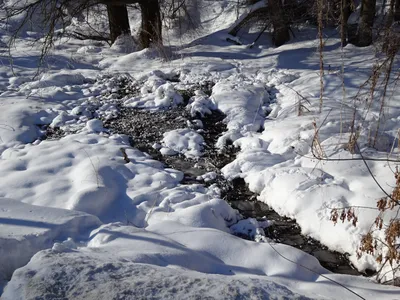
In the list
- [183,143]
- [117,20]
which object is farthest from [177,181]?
[117,20]

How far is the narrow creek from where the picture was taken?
12.7ft

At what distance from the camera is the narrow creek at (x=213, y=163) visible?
3.88 m

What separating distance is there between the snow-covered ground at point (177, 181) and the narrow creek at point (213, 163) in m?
0.10

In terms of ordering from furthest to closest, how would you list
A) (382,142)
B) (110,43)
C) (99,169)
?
(110,43) → (382,142) → (99,169)

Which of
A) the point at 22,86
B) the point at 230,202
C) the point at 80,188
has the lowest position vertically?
the point at 230,202

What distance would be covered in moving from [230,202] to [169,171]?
2.67 ft

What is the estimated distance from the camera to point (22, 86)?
739 centimetres

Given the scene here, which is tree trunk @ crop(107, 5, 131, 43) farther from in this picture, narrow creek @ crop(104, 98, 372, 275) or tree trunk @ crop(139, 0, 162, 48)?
narrow creek @ crop(104, 98, 372, 275)

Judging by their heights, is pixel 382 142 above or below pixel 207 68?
below

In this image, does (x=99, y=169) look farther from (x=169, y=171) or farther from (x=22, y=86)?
(x=22, y=86)

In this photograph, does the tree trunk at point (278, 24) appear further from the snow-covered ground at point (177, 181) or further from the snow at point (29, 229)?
the snow at point (29, 229)

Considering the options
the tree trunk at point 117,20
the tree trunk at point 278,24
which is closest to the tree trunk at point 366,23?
the tree trunk at point 278,24

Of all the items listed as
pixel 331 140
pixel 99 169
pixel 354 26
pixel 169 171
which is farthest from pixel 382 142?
pixel 354 26

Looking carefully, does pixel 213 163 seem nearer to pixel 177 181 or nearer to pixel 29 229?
pixel 177 181
